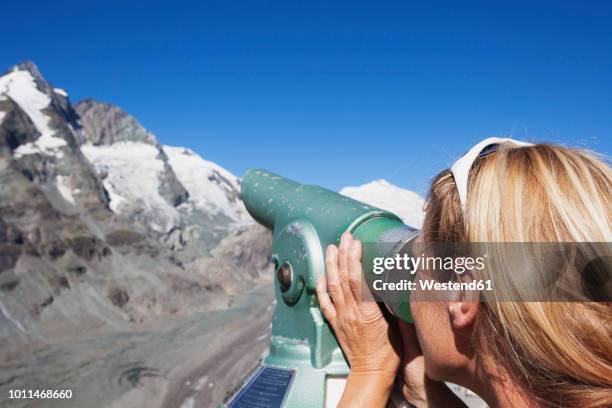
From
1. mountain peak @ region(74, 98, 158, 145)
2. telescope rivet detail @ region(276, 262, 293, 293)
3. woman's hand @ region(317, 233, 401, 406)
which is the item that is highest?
mountain peak @ region(74, 98, 158, 145)

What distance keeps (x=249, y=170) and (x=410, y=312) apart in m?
1.18

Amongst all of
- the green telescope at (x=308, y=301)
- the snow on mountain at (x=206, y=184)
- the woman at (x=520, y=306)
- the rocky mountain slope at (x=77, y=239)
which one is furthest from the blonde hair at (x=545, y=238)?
the snow on mountain at (x=206, y=184)

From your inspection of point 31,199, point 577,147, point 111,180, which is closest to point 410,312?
point 577,147

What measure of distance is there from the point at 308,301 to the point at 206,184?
9961 cm

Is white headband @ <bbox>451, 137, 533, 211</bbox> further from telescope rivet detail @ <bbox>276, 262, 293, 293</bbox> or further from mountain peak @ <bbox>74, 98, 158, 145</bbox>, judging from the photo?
mountain peak @ <bbox>74, 98, 158, 145</bbox>

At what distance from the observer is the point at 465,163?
113 centimetres

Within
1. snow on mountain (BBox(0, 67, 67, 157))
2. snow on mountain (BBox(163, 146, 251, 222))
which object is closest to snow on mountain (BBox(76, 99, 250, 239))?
snow on mountain (BBox(163, 146, 251, 222))

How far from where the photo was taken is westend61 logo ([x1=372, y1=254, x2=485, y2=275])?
1041mm

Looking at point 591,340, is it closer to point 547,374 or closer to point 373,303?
point 547,374

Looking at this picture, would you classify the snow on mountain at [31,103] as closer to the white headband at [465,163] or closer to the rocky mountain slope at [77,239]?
the rocky mountain slope at [77,239]

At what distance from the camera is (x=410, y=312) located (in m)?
1.31

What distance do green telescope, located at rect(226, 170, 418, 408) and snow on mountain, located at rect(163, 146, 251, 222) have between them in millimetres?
87039

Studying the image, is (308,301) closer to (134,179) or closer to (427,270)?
(427,270)

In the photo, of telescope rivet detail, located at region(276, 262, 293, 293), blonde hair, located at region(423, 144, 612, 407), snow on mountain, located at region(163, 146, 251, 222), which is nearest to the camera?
blonde hair, located at region(423, 144, 612, 407)
